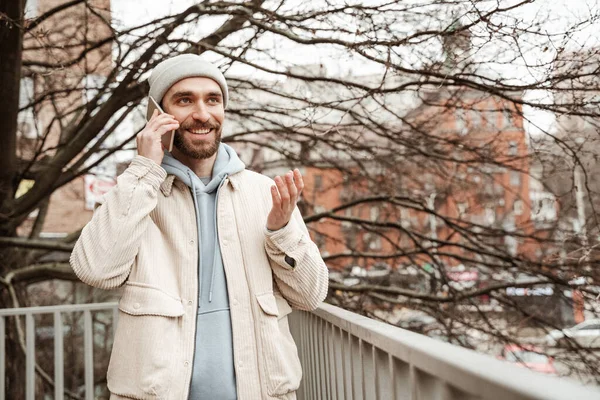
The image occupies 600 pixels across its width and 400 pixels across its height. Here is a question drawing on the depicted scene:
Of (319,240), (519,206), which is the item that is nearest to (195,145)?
(519,206)

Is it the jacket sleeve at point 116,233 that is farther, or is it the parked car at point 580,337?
the parked car at point 580,337

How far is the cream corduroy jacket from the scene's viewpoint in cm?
200

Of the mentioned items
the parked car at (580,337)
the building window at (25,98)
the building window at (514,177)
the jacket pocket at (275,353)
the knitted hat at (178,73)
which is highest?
the building window at (25,98)

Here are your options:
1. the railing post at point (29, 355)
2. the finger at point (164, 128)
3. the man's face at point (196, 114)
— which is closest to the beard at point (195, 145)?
the man's face at point (196, 114)

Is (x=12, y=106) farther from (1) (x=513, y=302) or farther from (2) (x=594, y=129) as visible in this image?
(1) (x=513, y=302)

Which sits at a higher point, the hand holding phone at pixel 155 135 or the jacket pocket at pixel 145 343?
the hand holding phone at pixel 155 135

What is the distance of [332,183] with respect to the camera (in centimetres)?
945

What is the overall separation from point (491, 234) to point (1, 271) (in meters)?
5.97

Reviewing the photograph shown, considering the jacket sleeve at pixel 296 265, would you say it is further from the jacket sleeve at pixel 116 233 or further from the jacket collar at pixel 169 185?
the jacket sleeve at pixel 116 233

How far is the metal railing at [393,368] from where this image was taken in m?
0.85

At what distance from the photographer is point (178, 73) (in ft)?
7.98

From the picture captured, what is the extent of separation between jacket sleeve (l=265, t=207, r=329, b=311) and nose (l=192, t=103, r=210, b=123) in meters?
0.52

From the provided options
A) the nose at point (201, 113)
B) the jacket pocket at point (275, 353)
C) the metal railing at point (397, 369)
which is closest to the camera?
the metal railing at point (397, 369)

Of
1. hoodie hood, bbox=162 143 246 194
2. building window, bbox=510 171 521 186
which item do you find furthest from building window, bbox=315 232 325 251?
hoodie hood, bbox=162 143 246 194
